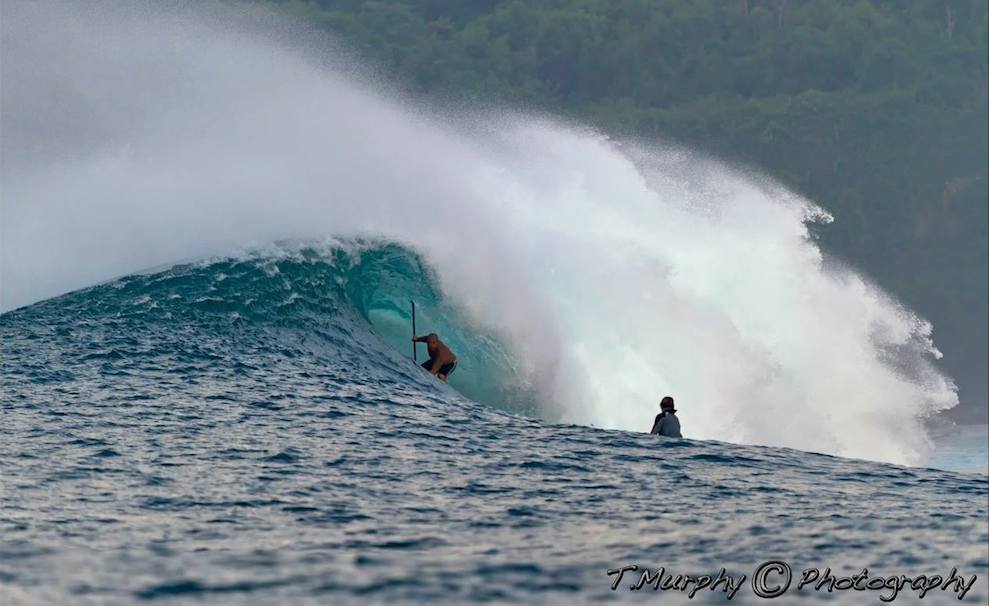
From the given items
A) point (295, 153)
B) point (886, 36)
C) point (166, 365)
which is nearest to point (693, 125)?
point (886, 36)

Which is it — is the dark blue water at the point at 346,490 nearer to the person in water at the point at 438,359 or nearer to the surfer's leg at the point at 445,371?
the person in water at the point at 438,359

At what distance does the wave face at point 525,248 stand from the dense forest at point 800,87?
46.1 metres

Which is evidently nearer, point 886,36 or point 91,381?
point 91,381

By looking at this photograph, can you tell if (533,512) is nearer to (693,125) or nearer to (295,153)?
(295,153)

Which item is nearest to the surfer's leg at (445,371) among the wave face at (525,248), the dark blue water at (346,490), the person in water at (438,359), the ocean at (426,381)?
the person in water at (438,359)

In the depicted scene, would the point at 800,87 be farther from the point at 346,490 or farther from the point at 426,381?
the point at 346,490

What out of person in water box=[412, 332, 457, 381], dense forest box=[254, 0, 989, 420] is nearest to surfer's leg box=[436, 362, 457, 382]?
person in water box=[412, 332, 457, 381]

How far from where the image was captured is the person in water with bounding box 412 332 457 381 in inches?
810

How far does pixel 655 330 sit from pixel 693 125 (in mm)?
56786

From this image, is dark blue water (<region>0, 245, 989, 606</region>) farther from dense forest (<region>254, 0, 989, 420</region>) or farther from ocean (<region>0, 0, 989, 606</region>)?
dense forest (<region>254, 0, 989, 420</region>)

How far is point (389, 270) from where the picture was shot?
77.6 ft

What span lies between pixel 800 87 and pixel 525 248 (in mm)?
64578

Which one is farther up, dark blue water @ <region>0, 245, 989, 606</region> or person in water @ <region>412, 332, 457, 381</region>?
person in water @ <region>412, 332, 457, 381</region>

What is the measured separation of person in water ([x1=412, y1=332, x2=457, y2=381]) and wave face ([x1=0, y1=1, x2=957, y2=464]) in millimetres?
1206
